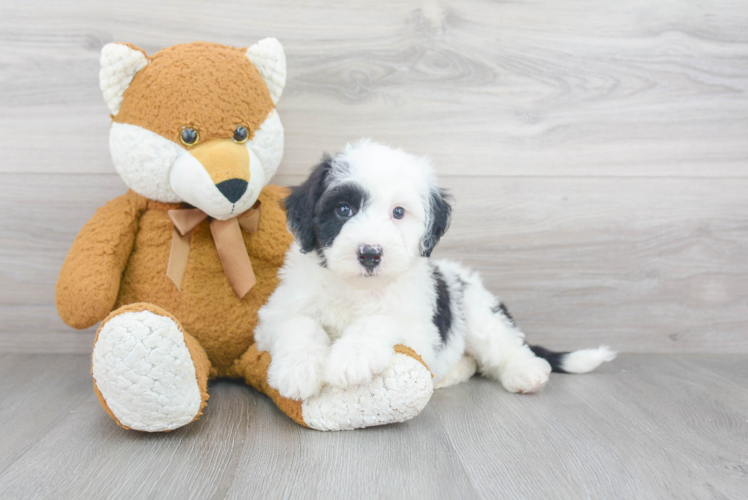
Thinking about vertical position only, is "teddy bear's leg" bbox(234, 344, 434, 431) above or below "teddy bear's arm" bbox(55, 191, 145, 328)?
below

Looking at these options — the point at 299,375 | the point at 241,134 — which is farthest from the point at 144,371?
the point at 241,134

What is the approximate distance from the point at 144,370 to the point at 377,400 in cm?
53

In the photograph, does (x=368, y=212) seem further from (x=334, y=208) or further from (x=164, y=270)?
(x=164, y=270)

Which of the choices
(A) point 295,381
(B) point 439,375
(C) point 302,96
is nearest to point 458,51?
(C) point 302,96

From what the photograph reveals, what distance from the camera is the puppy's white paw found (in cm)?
166

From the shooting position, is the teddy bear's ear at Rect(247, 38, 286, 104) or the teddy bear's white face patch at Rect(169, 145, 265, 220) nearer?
the teddy bear's white face patch at Rect(169, 145, 265, 220)

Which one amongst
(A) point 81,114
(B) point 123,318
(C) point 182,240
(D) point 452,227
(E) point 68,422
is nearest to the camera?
(B) point 123,318

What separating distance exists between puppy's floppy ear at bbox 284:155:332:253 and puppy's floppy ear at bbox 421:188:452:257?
30 centimetres

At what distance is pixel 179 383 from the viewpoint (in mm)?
1234

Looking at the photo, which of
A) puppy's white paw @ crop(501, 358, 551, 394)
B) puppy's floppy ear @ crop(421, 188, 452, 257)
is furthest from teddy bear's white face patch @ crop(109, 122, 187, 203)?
puppy's white paw @ crop(501, 358, 551, 394)

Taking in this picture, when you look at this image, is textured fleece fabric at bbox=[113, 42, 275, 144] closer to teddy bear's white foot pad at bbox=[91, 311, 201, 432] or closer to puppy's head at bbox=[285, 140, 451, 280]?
puppy's head at bbox=[285, 140, 451, 280]

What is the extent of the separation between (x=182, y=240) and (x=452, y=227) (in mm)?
1016

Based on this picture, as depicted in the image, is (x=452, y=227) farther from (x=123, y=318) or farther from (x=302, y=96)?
(x=123, y=318)

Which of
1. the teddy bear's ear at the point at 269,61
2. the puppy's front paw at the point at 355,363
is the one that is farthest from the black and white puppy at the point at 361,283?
the teddy bear's ear at the point at 269,61
